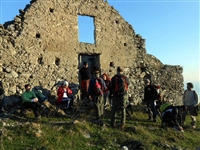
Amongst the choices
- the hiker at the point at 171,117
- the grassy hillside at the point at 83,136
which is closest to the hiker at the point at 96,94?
the grassy hillside at the point at 83,136

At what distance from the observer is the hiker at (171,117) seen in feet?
26.5

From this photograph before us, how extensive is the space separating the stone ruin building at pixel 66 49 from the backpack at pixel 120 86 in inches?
146

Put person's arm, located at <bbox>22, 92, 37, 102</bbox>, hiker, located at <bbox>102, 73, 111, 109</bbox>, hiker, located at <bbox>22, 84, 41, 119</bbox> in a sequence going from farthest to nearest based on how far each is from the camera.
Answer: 1. hiker, located at <bbox>102, 73, 111, 109</bbox>
2. person's arm, located at <bbox>22, 92, 37, 102</bbox>
3. hiker, located at <bbox>22, 84, 41, 119</bbox>

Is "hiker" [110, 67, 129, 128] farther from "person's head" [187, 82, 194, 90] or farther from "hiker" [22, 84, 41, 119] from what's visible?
"person's head" [187, 82, 194, 90]

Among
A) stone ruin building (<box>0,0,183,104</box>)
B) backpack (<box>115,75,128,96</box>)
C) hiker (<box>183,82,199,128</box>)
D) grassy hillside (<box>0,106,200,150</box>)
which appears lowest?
grassy hillside (<box>0,106,200,150</box>)

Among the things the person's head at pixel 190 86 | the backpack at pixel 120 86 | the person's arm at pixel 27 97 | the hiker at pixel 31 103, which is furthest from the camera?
the person's head at pixel 190 86

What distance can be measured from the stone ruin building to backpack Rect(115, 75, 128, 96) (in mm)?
3716

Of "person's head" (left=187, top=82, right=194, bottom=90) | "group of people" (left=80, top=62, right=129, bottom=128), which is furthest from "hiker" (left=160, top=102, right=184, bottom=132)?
"group of people" (left=80, top=62, right=129, bottom=128)

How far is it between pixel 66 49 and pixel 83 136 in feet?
17.3

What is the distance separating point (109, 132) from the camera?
23.0 ft

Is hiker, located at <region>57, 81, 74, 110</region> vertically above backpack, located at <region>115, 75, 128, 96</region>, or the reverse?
backpack, located at <region>115, 75, 128, 96</region>

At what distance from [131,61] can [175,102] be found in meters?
3.52

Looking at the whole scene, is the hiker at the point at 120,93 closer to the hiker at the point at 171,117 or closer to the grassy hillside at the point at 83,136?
the grassy hillside at the point at 83,136

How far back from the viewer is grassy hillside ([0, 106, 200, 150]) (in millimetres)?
5754
